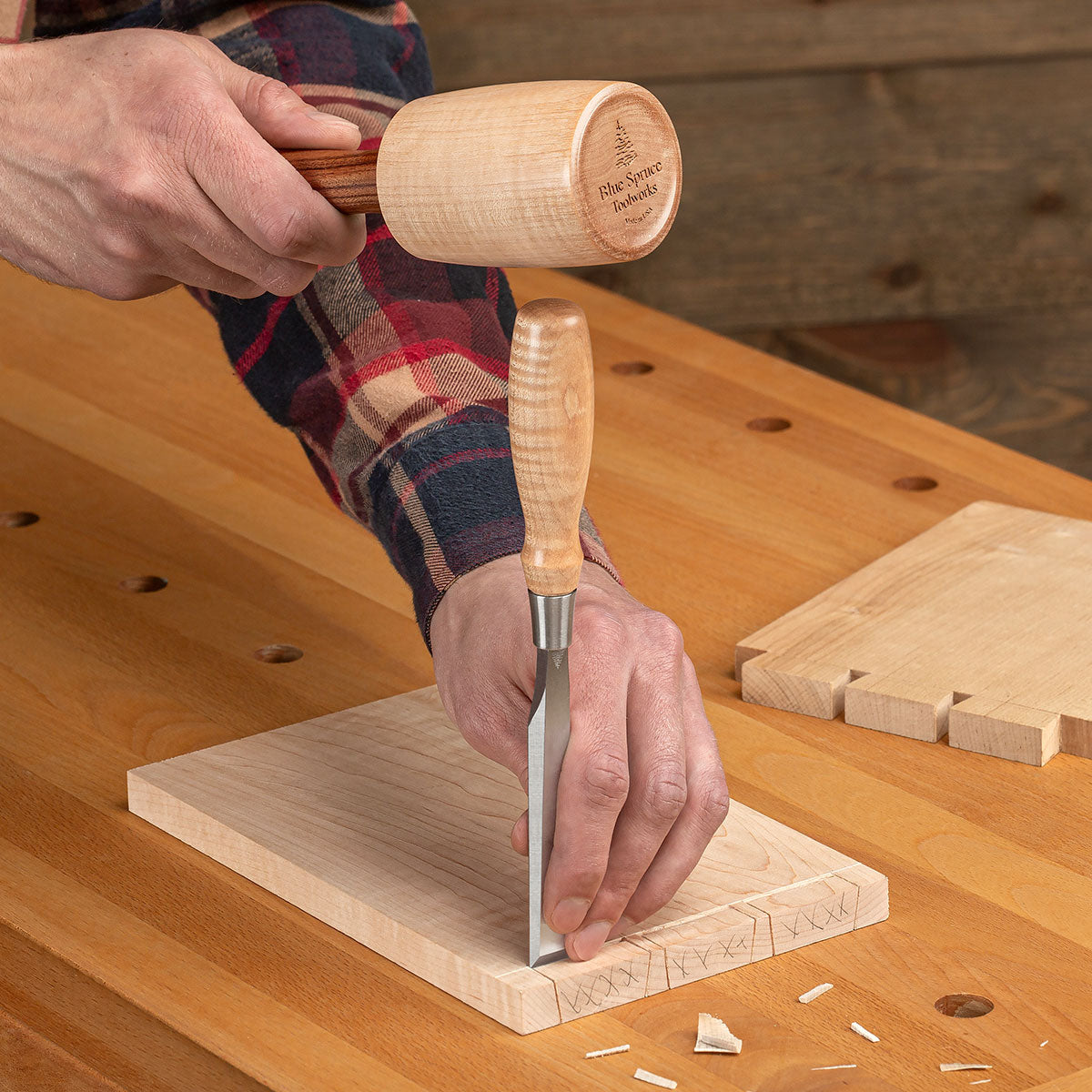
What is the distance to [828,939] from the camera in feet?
2.10

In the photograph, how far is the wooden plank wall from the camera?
1.83m

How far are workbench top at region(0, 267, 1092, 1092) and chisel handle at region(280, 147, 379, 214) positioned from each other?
271mm

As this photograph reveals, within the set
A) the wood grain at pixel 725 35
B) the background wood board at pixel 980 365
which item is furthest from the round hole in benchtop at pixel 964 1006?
the background wood board at pixel 980 365

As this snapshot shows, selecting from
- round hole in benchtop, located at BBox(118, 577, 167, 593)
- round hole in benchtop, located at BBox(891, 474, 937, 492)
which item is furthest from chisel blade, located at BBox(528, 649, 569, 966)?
round hole in benchtop, located at BBox(891, 474, 937, 492)

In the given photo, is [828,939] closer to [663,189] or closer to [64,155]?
[663,189]

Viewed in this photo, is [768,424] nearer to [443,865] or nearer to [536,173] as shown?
[443,865]

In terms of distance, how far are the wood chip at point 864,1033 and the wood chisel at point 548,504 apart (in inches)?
4.3

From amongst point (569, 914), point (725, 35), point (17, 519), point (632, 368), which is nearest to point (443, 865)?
point (569, 914)

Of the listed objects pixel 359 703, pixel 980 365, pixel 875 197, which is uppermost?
pixel 875 197

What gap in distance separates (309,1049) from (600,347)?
0.75 metres

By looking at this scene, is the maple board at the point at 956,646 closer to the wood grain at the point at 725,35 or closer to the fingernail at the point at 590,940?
the fingernail at the point at 590,940

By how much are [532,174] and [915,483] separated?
2.00ft

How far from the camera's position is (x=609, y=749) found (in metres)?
0.60

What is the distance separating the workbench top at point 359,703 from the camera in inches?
22.9
